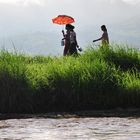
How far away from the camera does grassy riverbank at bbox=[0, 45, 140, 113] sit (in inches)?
633

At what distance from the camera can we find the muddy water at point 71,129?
38.7 ft

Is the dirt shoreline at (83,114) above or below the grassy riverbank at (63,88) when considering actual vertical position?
below

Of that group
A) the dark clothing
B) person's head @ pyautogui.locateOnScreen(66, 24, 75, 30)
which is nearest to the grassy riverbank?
the dark clothing

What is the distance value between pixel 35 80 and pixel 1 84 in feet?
3.52

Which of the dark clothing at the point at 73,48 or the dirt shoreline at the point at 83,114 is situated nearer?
the dirt shoreline at the point at 83,114

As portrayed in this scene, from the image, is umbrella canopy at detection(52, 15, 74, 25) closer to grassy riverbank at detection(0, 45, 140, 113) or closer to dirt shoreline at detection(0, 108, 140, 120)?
grassy riverbank at detection(0, 45, 140, 113)

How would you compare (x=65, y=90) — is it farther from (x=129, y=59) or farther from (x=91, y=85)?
(x=129, y=59)

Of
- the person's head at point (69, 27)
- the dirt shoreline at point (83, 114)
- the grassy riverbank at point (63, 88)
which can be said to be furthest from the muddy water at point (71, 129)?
the person's head at point (69, 27)

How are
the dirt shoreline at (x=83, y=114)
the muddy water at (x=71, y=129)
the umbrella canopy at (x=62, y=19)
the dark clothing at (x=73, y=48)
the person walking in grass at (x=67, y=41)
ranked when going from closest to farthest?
the muddy water at (x=71, y=129) → the dirt shoreline at (x=83, y=114) → the dark clothing at (x=73, y=48) → the person walking in grass at (x=67, y=41) → the umbrella canopy at (x=62, y=19)

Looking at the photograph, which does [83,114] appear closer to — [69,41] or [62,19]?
[69,41]

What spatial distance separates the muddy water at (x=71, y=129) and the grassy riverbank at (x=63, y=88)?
1.46 metres

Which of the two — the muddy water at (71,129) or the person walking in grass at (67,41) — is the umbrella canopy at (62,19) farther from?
the muddy water at (71,129)

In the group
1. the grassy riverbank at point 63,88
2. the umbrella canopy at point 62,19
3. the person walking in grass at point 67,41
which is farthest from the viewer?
the umbrella canopy at point 62,19

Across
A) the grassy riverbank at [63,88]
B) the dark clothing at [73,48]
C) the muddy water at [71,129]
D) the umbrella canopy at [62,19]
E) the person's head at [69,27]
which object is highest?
the umbrella canopy at [62,19]
